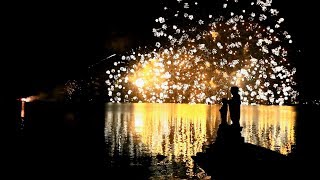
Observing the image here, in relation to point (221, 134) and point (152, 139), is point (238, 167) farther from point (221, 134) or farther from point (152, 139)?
point (152, 139)

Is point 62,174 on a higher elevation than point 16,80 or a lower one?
lower

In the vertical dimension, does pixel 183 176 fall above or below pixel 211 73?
below

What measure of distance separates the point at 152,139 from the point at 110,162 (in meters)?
11.4

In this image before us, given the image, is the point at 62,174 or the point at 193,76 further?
the point at 193,76

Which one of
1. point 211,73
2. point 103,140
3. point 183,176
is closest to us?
point 183,176

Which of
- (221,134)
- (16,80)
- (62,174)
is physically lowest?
(62,174)

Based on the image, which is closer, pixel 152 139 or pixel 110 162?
pixel 110 162

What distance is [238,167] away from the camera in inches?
622

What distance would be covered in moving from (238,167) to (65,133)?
81.5ft

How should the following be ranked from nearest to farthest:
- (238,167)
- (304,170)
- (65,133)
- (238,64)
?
(304,170), (238,167), (65,133), (238,64)

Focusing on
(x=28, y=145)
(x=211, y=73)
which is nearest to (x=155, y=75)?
(x=211, y=73)

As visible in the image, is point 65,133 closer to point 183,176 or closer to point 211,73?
point 183,176

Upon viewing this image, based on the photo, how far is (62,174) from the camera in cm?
1969

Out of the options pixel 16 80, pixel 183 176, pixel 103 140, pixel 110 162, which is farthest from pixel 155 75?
pixel 183 176
